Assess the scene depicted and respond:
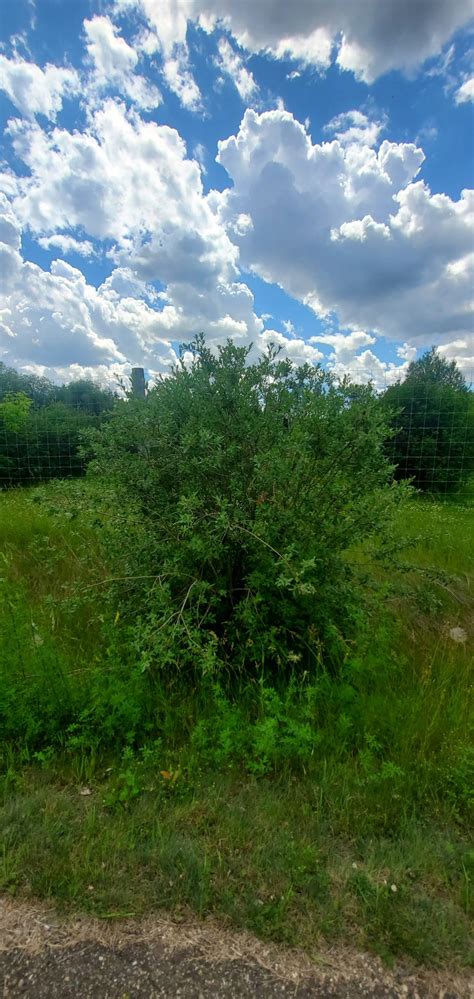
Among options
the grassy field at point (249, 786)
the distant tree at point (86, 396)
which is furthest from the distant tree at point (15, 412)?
the grassy field at point (249, 786)

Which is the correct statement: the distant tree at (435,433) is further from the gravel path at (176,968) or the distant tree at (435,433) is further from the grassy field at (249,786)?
the gravel path at (176,968)

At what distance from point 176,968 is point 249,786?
0.64 m

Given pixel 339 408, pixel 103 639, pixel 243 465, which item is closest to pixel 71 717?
pixel 103 639

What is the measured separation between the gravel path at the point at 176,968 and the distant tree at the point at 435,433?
6.70 m

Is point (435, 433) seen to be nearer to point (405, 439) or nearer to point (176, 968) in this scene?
point (405, 439)

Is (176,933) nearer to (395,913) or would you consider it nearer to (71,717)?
(395,913)

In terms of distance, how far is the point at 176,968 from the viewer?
1.23 metres

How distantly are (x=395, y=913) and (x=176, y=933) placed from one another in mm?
682

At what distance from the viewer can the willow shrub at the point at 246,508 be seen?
230 cm

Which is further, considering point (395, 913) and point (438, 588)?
point (438, 588)

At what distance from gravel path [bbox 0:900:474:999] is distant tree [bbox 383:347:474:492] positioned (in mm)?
6700

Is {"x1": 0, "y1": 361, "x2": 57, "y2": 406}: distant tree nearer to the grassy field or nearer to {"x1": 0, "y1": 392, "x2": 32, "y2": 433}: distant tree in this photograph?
{"x1": 0, "y1": 392, "x2": 32, "y2": 433}: distant tree

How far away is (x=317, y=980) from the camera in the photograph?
3.93 feet

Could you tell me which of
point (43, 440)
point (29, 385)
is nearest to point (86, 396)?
point (43, 440)
